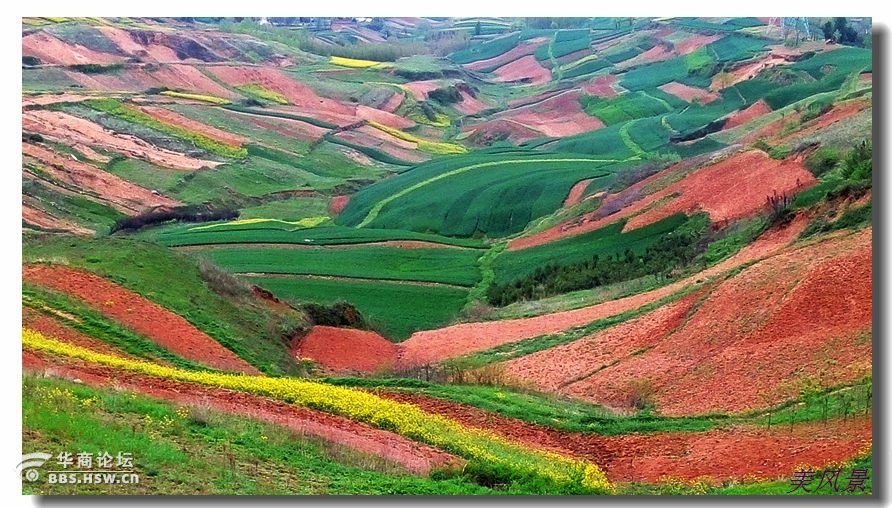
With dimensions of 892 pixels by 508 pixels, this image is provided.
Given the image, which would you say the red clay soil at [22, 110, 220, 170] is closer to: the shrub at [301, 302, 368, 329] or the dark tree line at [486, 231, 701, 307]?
the shrub at [301, 302, 368, 329]

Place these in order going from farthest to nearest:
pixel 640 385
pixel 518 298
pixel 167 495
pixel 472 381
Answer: pixel 518 298 → pixel 472 381 → pixel 640 385 → pixel 167 495

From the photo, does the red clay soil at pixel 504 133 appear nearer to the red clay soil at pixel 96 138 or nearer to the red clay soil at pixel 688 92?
the red clay soil at pixel 688 92

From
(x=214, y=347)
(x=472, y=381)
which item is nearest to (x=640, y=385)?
(x=472, y=381)

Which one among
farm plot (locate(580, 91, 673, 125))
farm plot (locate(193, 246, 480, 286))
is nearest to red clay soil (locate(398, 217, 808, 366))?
farm plot (locate(193, 246, 480, 286))

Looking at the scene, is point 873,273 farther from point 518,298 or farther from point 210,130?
point 210,130

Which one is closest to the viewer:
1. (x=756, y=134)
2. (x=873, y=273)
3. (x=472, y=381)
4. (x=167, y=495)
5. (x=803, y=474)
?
(x=167, y=495)

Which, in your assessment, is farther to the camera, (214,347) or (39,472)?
(214,347)
